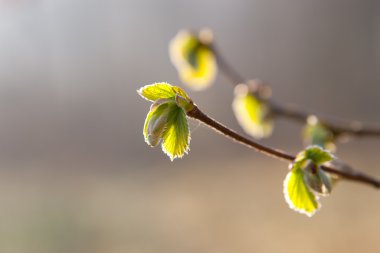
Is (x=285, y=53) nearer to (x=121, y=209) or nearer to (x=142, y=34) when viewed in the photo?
(x=142, y=34)

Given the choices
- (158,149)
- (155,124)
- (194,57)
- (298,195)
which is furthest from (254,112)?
(158,149)

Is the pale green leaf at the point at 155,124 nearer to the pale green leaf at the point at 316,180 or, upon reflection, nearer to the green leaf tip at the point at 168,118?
the green leaf tip at the point at 168,118

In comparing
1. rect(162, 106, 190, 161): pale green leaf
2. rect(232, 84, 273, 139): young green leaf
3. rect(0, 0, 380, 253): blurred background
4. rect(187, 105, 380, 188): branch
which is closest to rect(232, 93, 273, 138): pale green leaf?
rect(232, 84, 273, 139): young green leaf

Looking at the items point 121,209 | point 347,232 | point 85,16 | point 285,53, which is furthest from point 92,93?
Answer: point 347,232

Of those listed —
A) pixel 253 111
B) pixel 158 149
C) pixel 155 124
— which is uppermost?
pixel 158 149

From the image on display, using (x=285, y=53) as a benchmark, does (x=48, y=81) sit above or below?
below

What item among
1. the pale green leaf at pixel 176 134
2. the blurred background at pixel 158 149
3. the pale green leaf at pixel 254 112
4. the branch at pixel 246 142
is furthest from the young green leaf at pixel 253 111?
the blurred background at pixel 158 149

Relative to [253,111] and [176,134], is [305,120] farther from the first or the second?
[176,134]
